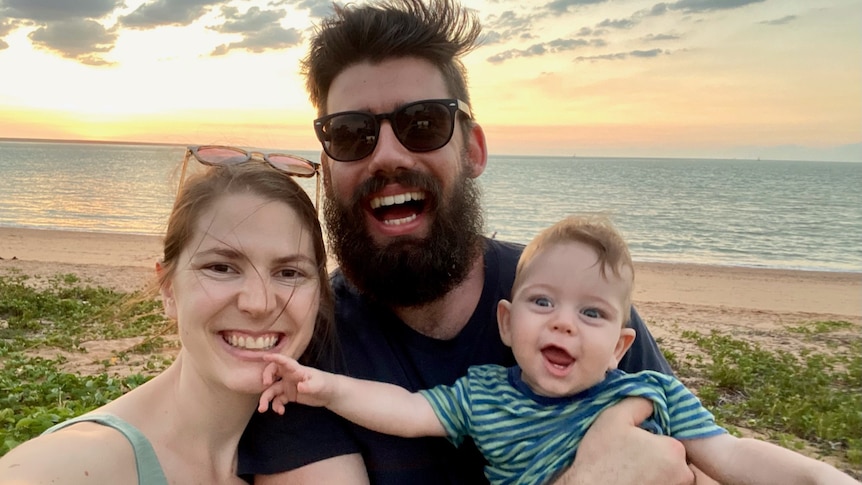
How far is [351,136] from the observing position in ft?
10.4

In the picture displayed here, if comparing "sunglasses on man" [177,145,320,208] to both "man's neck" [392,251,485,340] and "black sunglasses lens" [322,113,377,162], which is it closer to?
"black sunglasses lens" [322,113,377,162]

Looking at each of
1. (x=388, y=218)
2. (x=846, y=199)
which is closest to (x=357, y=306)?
(x=388, y=218)

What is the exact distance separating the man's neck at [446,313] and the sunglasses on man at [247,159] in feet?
2.24

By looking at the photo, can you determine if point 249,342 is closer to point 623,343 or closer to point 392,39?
point 623,343

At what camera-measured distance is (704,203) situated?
47.6 meters

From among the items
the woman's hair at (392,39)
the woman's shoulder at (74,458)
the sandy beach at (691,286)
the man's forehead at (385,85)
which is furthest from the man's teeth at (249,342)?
the sandy beach at (691,286)

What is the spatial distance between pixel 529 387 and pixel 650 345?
696 mm

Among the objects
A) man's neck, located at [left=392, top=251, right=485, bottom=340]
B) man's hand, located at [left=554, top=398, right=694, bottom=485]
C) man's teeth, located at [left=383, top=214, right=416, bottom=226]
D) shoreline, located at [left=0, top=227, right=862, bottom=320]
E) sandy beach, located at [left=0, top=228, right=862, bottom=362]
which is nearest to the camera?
man's hand, located at [left=554, top=398, right=694, bottom=485]

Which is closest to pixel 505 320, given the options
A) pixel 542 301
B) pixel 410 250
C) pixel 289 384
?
pixel 542 301

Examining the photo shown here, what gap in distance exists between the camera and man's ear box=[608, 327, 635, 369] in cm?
268

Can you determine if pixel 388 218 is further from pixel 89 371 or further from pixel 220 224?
pixel 89 371

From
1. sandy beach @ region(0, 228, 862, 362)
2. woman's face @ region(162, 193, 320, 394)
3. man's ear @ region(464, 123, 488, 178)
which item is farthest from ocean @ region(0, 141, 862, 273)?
woman's face @ region(162, 193, 320, 394)

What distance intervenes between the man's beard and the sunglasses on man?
15.5 inches

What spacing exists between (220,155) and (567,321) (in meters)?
1.58
